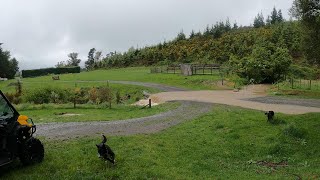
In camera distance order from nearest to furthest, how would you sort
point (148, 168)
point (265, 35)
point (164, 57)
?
point (148, 168) < point (265, 35) < point (164, 57)

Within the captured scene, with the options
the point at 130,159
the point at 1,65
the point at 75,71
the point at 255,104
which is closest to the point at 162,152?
the point at 130,159

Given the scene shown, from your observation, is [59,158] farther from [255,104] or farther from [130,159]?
[255,104]

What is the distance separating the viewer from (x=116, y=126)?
20.3 meters

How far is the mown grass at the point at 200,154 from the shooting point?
10.9 metres

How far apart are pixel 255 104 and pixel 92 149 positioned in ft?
→ 62.1

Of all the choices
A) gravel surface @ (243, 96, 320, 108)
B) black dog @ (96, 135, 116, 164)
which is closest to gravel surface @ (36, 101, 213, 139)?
black dog @ (96, 135, 116, 164)

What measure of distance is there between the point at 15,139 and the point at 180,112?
Answer: 16962mm

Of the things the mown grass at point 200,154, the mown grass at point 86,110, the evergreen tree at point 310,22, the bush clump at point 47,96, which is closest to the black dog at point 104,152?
the mown grass at point 200,154

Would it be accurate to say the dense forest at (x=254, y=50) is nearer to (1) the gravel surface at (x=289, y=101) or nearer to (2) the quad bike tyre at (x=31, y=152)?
(1) the gravel surface at (x=289, y=101)

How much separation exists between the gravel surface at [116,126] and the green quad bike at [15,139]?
538 cm

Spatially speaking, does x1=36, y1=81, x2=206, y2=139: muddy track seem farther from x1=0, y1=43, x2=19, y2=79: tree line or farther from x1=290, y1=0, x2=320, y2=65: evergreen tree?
x1=0, y1=43, x2=19, y2=79: tree line

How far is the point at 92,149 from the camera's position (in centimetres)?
1347

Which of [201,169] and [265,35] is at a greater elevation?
[265,35]

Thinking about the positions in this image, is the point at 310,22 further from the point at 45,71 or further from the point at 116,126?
the point at 45,71
